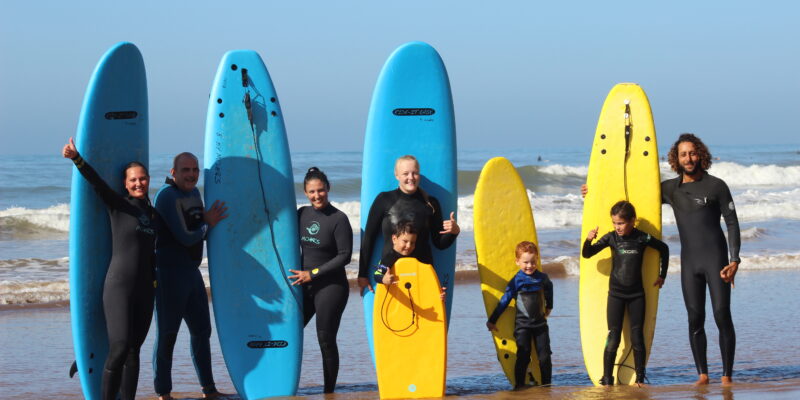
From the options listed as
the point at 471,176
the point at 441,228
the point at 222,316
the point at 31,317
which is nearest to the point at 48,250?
the point at 31,317

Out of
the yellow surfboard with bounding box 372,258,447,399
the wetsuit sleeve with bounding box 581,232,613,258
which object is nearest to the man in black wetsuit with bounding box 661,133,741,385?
the wetsuit sleeve with bounding box 581,232,613,258

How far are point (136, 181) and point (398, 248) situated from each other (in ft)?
4.62

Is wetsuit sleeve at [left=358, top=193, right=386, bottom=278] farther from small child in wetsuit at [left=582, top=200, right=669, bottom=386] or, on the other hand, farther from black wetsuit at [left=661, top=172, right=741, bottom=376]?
black wetsuit at [left=661, top=172, right=741, bottom=376]

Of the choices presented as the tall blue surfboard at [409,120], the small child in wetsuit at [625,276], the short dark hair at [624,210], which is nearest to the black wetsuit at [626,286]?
the small child in wetsuit at [625,276]

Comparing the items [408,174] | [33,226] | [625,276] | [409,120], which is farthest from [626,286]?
[33,226]

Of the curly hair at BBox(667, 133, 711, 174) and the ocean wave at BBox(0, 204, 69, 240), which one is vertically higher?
the curly hair at BBox(667, 133, 711, 174)

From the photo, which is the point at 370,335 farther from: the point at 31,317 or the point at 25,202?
the point at 25,202

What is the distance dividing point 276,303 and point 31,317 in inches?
152

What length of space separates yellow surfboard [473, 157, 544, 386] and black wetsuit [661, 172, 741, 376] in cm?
88

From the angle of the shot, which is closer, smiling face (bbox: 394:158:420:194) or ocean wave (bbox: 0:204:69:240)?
smiling face (bbox: 394:158:420:194)

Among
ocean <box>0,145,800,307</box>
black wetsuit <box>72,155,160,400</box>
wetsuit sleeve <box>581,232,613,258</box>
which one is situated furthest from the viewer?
ocean <box>0,145,800,307</box>

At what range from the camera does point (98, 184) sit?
181 inches

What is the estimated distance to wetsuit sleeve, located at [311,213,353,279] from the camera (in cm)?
495

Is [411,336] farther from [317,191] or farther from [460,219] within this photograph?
[460,219]
